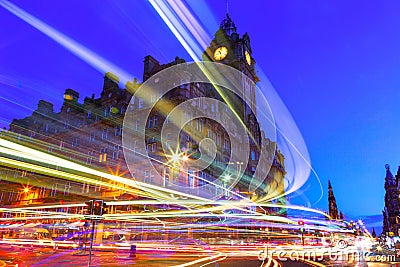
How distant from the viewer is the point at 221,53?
6938 centimetres

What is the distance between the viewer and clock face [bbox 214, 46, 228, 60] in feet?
227

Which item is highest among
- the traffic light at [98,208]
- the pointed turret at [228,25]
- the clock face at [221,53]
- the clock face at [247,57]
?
the pointed turret at [228,25]

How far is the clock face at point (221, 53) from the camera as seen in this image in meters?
69.2

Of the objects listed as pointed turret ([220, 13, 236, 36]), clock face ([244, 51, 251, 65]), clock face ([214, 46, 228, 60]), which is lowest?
clock face ([214, 46, 228, 60])

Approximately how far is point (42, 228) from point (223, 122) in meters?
32.8

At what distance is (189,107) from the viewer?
4647 cm

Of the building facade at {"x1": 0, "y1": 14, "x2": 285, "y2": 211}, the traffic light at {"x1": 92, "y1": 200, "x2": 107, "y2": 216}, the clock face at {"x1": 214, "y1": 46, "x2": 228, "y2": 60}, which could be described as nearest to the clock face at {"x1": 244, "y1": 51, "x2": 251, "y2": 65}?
the clock face at {"x1": 214, "y1": 46, "x2": 228, "y2": 60}

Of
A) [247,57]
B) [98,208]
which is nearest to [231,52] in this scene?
[247,57]

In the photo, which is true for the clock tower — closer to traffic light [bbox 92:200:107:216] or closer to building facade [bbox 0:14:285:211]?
building facade [bbox 0:14:285:211]
